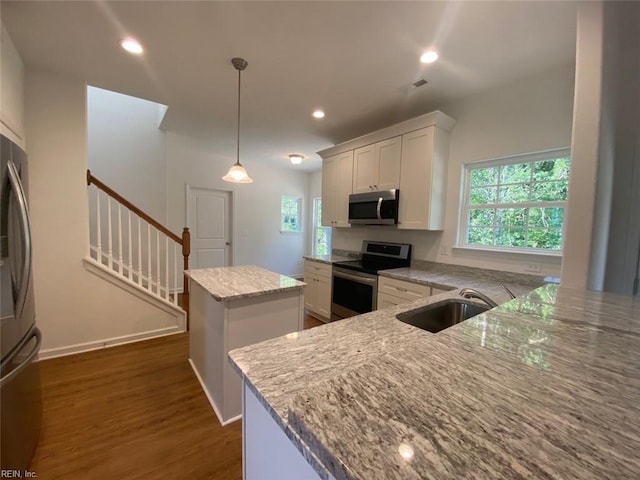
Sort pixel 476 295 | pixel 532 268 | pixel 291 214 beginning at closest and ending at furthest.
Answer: pixel 476 295
pixel 532 268
pixel 291 214

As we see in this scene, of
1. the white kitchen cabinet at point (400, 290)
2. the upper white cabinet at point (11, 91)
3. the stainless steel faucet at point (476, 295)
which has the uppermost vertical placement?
the upper white cabinet at point (11, 91)

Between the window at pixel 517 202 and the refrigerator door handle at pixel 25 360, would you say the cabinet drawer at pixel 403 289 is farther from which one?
the refrigerator door handle at pixel 25 360

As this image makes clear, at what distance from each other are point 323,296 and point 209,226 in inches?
106

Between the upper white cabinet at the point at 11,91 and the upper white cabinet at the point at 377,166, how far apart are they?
10.0 feet

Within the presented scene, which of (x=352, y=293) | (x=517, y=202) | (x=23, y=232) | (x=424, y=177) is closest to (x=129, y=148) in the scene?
(x=23, y=232)

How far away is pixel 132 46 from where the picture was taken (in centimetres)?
200

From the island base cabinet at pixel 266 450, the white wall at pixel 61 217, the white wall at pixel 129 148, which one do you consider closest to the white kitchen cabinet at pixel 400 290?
the island base cabinet at pixel 266 450

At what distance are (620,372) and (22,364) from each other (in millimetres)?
2293

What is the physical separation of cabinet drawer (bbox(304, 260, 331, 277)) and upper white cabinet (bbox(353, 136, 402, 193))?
3.46 ft

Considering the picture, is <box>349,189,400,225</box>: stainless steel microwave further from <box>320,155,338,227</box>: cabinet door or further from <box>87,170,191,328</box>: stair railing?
<box>87,170,191,328</box>: stair railing

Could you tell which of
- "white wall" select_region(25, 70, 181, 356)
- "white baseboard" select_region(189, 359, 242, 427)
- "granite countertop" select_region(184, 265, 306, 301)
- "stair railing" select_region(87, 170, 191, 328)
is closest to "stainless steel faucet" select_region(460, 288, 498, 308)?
"granite countertop" select_region(184, 265, 306, 301)

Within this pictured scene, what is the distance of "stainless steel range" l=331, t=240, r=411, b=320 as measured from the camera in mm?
2914

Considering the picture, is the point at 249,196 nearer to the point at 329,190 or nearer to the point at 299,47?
the point at 329,190

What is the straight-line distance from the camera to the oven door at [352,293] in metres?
2.88
